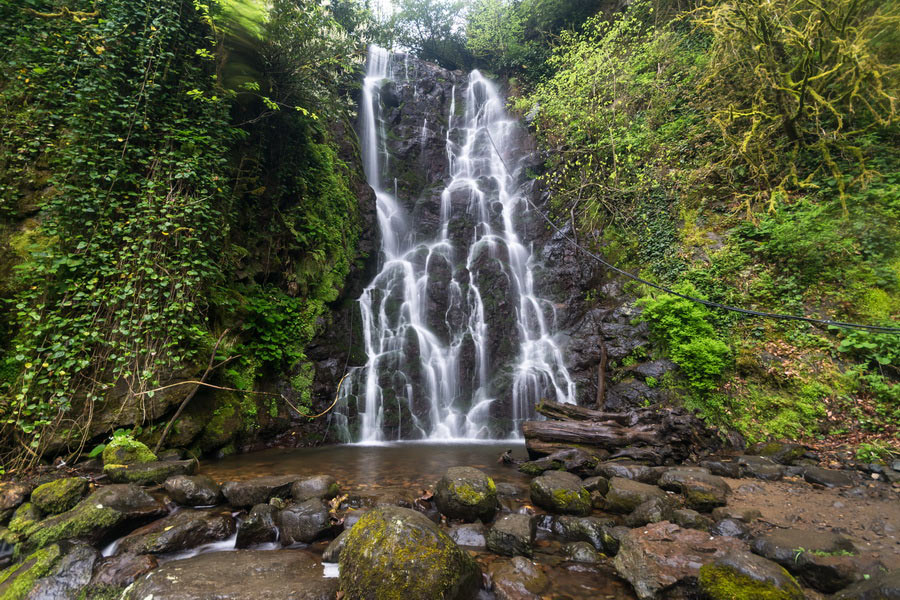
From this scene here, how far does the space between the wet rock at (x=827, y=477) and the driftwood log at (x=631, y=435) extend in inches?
55.0

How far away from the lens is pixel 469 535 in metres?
3.49

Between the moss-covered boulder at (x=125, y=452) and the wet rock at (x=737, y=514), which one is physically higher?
the moss-covered boulder at (x=125, y=452)

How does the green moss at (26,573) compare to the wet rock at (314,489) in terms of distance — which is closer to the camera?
the green moss at (26,573)

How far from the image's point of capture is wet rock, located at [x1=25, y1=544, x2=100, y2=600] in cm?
256

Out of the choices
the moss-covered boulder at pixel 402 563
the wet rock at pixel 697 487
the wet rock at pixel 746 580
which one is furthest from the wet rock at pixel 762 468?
the moss-covered boulder at pixel 402 563

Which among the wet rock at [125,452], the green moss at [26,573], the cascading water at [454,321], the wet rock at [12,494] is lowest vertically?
the green moss at [26,573]

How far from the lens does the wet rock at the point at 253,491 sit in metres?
3.88

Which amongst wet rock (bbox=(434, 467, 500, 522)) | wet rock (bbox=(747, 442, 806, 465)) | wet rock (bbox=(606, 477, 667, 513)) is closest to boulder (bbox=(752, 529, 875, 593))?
wet rock (bbox=(606, 477, 667, 513))

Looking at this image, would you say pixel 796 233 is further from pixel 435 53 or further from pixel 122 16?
pixel 435 53

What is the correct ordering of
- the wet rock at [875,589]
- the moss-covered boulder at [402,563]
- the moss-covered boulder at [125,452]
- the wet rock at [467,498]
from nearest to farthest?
the wet rock at [875,589] < the moss-covered boulder at [402,563] < the wet rock at [467,498] < the moss-covered boulder at [125,452]

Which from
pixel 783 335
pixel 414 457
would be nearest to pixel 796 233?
pixel 783 335

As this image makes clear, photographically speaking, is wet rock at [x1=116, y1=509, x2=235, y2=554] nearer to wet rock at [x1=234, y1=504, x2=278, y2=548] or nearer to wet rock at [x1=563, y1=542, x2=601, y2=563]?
wet rock at [x1=234, y1=504, x2=278, y2=548]

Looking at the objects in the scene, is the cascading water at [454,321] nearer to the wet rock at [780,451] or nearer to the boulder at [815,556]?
the wet rock at [780,451]

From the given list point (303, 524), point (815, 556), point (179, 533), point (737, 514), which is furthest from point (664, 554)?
point (179, 533)
